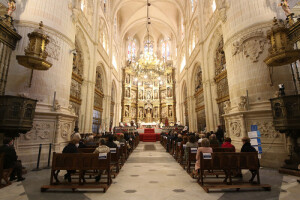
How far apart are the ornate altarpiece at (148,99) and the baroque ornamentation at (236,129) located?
19.3m

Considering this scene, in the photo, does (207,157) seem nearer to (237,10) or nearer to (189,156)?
(189,156)

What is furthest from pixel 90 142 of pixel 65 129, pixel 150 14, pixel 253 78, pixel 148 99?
pixel 150 14

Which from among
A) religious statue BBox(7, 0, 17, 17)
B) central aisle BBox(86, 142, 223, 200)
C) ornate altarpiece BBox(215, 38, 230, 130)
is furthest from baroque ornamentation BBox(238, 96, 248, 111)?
religious statue BBox(7, 0, 17, 17)

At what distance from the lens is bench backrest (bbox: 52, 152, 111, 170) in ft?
13.2

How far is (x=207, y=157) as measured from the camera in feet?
13.4

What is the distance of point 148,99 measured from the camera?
29312mm

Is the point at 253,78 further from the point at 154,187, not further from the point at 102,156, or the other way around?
the point at 102,156

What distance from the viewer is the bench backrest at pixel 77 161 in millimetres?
4016

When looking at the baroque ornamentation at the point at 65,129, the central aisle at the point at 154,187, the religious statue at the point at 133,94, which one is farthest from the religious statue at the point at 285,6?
the religious statue at the point at 133,94

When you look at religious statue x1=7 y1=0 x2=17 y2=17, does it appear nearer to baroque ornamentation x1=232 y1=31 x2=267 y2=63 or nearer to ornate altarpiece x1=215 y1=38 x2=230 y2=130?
baroque ornamentation x1=232 y1=31 x2=267 y2=63

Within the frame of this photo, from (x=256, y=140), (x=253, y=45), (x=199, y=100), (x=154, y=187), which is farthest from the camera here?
(x=199, y=100)

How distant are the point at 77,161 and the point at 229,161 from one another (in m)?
3.73

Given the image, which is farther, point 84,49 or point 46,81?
point 84,49

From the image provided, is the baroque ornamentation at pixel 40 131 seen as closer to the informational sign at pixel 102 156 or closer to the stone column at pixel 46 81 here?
the stone column at pixel 46 81
